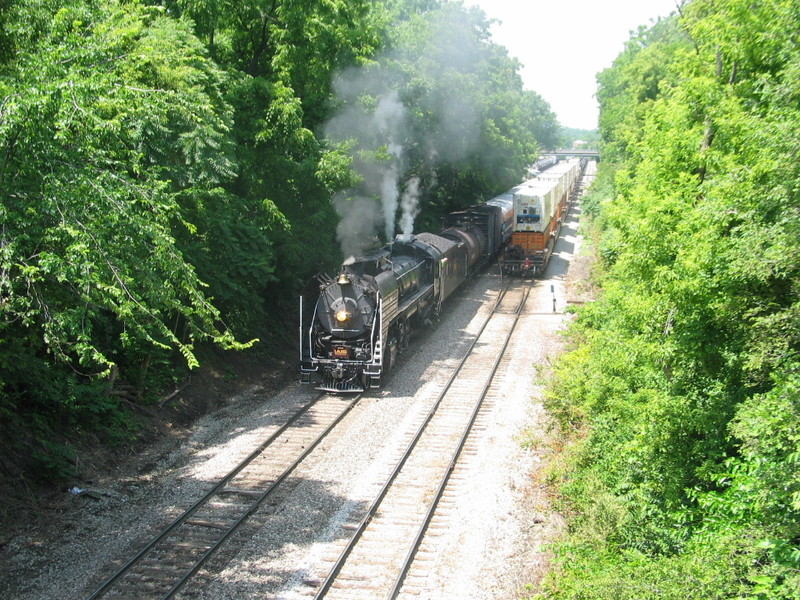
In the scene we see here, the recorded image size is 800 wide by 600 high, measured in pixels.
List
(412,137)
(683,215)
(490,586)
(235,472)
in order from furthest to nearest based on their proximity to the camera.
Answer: (412,137)
(235,472)
(683,215)
(490,586)

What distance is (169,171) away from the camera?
15266mm

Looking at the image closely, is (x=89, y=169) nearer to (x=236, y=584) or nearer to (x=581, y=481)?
(x=236, y=584)

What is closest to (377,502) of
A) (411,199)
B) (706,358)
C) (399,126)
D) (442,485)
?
(442,485)

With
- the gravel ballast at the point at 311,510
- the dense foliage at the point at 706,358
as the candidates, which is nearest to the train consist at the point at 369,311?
the gravel ballast at the point at 311,510

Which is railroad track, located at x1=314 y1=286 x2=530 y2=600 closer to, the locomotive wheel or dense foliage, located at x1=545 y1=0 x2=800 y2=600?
the locomotive wheel

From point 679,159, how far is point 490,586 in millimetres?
7946

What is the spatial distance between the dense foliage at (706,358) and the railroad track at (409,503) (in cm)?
217

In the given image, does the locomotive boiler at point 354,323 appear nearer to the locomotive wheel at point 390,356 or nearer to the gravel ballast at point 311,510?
the locomotive wheel at point 390,356

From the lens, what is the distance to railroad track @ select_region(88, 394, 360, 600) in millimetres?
9531

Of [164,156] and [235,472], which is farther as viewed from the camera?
[164,156]

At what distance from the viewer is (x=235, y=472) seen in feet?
43.1

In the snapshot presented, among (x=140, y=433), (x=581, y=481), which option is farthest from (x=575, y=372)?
(x=140, y=433)

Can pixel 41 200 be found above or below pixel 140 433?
above

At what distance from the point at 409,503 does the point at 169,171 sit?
8703mm
